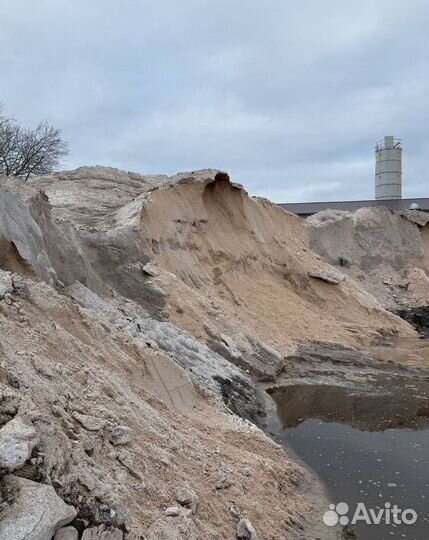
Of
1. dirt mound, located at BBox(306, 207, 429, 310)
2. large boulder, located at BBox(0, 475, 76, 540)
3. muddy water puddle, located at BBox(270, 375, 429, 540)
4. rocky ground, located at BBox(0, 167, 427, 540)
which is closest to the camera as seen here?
large boulder, located at BBox(0, 475, 76, 540)

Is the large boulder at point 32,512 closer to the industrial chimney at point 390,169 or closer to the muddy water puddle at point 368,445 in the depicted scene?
the muddy water puddle at point 368,445

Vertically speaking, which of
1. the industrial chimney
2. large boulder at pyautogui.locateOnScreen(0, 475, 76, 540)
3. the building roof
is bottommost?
large boulder at pyautogui.locateOnScreen(0, 475, 76, 540)

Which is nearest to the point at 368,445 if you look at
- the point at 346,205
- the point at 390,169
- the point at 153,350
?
the point at 153,350

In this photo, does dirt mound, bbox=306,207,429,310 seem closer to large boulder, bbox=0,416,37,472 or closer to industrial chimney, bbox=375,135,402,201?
industrial chimney, bbox=375,135,402,201

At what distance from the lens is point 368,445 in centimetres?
725

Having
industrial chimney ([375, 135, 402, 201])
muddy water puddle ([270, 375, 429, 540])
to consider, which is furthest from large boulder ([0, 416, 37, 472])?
industrial chimney ([375, 135, 402, 201])

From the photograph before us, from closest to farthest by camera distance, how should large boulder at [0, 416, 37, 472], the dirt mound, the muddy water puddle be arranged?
large boulder at [0, 416, 37, 472]
the muddy water puddle
the dirt mound

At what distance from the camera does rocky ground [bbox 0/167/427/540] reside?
3.36 metres

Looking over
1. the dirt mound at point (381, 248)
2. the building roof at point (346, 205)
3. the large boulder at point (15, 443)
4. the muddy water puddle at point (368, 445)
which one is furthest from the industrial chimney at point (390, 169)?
the large boulder at point (15, 443)

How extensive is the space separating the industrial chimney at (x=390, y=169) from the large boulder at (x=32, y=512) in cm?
3417

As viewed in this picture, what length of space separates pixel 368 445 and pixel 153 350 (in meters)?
3.37

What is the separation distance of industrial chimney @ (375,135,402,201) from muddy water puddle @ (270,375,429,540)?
2584 cm

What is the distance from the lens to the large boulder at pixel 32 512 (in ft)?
8.72

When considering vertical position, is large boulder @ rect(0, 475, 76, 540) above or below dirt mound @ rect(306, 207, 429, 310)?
below
